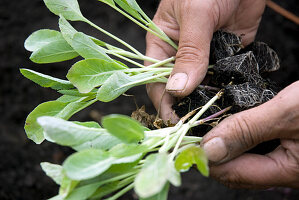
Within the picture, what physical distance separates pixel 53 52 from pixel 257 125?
0.72m

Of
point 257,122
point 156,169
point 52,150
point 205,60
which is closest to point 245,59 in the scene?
point 205,60

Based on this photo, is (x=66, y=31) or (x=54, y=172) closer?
(x=54, y=172)

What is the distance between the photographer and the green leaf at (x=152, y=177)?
0.67 meters

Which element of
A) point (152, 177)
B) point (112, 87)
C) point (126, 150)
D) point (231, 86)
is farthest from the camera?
point (231, 86)

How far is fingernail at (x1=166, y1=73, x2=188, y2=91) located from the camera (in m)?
1.14

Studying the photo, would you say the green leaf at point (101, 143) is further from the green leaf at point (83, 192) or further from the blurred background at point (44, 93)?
the blurred background at point (44, 93)

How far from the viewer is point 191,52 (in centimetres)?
120

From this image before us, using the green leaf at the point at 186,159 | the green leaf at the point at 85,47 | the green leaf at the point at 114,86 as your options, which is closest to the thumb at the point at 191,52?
the green leaf at the point at 114,86

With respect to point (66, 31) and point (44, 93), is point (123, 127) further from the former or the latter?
point (44, 93)

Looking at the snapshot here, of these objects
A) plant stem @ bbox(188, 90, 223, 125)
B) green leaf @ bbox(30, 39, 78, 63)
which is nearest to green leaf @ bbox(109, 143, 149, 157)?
plant stem @ bbox(188, 90, 223, 125)

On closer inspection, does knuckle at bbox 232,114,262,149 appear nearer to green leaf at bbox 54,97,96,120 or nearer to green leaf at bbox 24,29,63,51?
green leaf at bbox 54,97,96,120

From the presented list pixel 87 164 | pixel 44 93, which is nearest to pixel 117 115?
pixel 87 164

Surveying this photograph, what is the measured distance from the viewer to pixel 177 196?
2.20m

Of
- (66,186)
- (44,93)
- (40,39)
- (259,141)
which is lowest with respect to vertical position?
(44,93)
